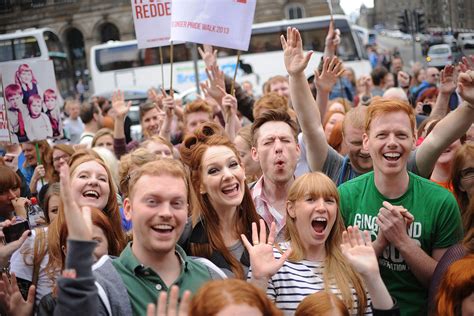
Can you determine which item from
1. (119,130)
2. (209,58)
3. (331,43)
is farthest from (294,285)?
(119,130)

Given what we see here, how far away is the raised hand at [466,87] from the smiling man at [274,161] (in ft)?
3.34

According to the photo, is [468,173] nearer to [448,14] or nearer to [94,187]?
[94,187]

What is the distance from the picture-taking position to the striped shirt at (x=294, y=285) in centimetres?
351

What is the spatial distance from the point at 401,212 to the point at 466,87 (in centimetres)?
90

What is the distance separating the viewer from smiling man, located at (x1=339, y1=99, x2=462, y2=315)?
3830 millimetres

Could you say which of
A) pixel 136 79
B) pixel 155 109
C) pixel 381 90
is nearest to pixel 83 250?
pixel 155 109

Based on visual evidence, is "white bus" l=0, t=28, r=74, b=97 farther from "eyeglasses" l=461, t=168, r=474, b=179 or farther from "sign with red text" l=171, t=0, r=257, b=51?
"eyeglasses" l=461, t=168, r=474, b=179

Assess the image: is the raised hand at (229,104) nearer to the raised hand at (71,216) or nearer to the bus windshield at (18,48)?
the raised hand at (71,216)

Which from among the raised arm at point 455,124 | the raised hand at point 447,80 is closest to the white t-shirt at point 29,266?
the raised arm at point 455,124

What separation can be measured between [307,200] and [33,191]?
12.2ft

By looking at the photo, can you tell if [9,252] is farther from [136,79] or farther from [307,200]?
[136,79]

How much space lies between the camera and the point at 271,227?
364 cm

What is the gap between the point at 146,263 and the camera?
319cm

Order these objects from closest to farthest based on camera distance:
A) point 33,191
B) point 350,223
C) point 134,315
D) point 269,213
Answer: point 134,315 → point 350,223 → point 269,213 → point 33,191
